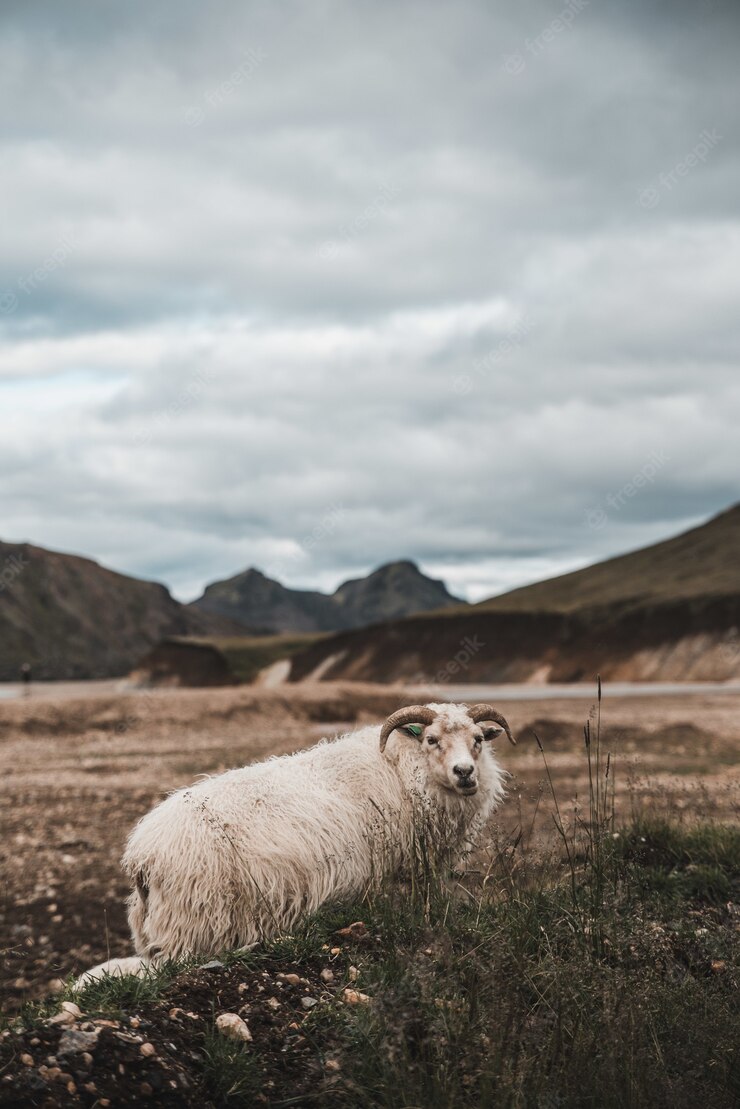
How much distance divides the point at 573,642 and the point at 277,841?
2934 inches

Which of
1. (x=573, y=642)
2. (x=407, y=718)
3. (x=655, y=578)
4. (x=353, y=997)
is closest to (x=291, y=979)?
(x=353, y=997)

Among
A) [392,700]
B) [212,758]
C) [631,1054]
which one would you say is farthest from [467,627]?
[631,1054]

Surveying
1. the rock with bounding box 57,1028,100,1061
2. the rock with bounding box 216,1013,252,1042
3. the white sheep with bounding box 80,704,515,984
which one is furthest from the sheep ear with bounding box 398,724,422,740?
the rock with bounding box 57,1028,100,1061

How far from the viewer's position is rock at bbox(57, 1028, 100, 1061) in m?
4.43

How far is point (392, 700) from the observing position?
3934 centimetres

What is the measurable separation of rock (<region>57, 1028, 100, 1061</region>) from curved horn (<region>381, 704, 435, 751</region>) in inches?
161

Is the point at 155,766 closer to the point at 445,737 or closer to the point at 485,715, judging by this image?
the point at 485,715

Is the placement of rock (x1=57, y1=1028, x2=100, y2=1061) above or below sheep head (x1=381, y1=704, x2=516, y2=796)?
below

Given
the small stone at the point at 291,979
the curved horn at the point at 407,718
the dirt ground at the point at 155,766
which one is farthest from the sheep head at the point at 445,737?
the small stone at the point at 291,979

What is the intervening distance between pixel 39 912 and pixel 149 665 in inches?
2980

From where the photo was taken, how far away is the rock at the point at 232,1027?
4914 millimetres

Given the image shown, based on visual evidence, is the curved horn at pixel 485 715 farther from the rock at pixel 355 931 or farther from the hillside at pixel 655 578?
the hillside at pixel 655 578

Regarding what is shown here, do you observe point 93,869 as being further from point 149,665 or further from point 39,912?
point 149,665

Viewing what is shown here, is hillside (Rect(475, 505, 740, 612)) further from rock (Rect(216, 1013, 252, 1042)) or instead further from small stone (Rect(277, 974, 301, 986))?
rock (Rect(216, 1013, 252, 1042))
